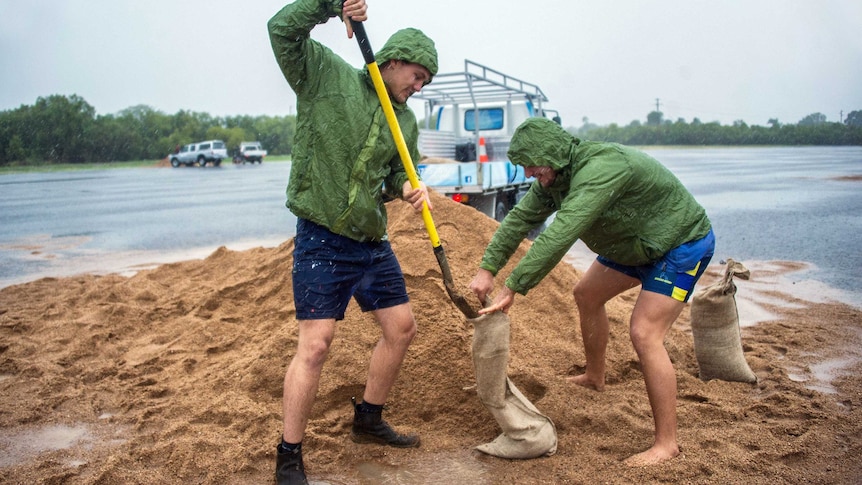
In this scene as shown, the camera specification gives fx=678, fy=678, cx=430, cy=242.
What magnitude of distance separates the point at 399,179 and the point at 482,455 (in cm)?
137

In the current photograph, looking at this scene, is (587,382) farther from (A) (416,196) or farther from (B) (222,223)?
(B) (222,223)

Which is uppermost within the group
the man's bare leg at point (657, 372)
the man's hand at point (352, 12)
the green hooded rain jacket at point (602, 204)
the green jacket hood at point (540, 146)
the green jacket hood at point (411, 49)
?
the man's hand at point (352, 12)

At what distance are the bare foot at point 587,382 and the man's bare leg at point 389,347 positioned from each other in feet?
3.89

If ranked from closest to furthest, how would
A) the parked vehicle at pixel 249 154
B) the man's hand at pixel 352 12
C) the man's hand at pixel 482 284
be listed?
the man's hand at pixel 352 12, the man's hand at pixel 482 284, the parked vehicle at pixel 249 154

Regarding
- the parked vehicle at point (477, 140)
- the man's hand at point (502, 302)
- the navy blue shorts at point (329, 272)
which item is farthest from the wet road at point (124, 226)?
the man's hand at point (502, 302)

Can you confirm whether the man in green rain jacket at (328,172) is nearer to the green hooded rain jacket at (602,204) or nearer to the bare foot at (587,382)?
the green hooded rain jacket at (602,204)

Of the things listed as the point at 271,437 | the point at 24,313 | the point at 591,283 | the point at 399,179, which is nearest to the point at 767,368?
the point at 591,283

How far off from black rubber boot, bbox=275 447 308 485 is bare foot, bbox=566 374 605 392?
1.70 meters

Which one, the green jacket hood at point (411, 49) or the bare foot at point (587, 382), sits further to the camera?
the bare foot at point (587, 382)

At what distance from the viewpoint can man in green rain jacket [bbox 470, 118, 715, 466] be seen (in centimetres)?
286

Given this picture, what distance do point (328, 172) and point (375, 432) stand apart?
130 cm

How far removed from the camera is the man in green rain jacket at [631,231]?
2859 millimetres

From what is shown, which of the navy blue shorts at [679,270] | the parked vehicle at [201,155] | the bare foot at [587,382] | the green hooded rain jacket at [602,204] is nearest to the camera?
the green hooded rain jacket at [602,204]

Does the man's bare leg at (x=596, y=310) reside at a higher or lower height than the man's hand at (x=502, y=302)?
lower
